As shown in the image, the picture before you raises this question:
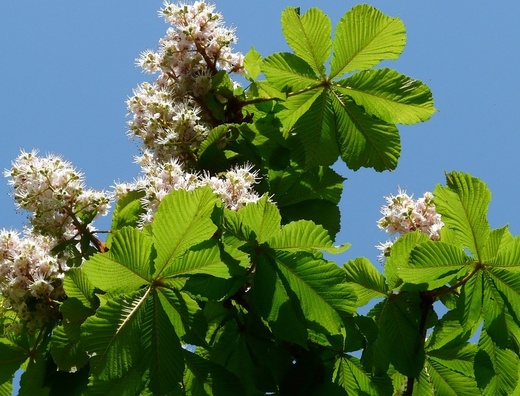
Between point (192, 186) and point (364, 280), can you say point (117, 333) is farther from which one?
point (364, 280)

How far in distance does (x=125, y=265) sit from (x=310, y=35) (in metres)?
1.49

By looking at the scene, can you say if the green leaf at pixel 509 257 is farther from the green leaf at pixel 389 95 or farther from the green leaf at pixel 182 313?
the green leaf at pixel 182 313

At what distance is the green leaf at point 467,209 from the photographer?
8.58ft

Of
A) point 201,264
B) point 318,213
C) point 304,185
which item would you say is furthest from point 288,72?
point 201,264

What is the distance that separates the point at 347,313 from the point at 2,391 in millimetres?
1941

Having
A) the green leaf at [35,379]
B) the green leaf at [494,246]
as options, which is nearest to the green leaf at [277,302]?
the green leaf at [494,246]

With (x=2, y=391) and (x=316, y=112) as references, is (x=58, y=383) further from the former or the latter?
(x=316, y=112)

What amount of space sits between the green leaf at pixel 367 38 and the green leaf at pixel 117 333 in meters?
1.47

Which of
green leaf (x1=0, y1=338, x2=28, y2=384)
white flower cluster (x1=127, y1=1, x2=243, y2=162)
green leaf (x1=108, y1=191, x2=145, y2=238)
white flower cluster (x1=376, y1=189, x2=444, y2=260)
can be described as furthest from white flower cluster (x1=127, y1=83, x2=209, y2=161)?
green leaf (x1=0, y1=338, x2=28, y2=384)

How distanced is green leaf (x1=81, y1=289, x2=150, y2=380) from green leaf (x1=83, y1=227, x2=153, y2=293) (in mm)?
45

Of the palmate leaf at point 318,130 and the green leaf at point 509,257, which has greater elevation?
the palmate leaf at point 318,130

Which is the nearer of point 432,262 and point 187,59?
point 432,262

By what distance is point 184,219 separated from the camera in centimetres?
238

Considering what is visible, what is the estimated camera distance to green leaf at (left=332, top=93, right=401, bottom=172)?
3352 millimetres
